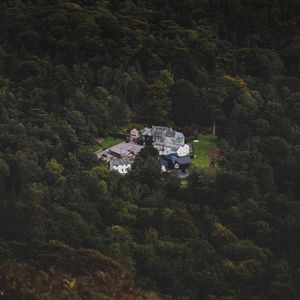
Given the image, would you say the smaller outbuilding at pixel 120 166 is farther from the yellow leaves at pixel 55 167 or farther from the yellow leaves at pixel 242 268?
the yellow leaves at pixel 242 268

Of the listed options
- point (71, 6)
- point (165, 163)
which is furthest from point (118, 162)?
point (71, 6)

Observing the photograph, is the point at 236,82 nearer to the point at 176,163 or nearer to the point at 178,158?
the point at 178,158

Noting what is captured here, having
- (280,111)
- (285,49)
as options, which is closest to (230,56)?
(285,49)

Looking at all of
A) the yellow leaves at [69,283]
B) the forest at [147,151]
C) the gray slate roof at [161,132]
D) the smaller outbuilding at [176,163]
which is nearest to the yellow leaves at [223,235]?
the forest at [147,151]

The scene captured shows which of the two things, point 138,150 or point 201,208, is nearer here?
point 201,208

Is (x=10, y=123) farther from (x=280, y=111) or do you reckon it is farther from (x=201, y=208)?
(x=280, y=111)

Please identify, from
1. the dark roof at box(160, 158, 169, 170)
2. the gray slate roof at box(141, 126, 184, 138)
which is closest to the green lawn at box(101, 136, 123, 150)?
the gray slate roof at box(141, 126, 184, 138)

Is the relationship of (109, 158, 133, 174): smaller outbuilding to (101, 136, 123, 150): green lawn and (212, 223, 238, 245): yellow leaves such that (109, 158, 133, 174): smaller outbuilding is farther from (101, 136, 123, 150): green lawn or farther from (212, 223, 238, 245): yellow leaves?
(212, 223, 238, 245): yellow leaves
